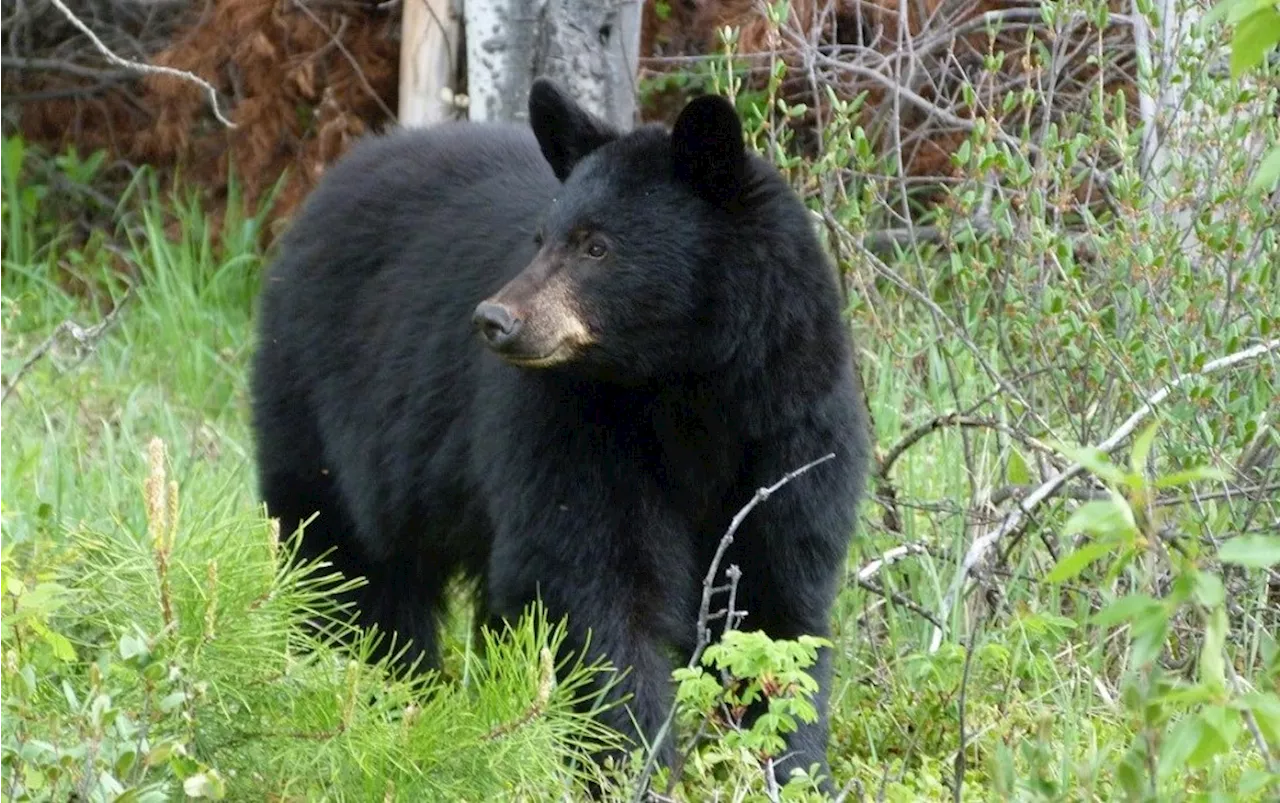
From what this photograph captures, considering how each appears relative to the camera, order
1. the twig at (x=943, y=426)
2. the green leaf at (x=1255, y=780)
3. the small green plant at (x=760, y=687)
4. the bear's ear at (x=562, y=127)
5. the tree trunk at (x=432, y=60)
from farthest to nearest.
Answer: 1. the tree trunk at (x=432, y=60)
2. the twig at (x=943, y=426)
3. the bear's ear at (x=562, y=127)
4. the small green plant at (x=760, y=687)
5. the green leaf at (x=1255, y=780)

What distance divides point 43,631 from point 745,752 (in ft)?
3.85

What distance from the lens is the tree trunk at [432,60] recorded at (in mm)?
6699

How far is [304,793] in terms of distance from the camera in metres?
3.00

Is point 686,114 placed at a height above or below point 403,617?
above

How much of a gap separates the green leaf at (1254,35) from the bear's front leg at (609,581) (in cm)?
202

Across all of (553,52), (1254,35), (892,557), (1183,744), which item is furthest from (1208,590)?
(553,52)

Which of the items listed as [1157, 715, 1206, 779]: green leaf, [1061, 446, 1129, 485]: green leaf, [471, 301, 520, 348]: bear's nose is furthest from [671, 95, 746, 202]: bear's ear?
[1157, 715, 1206, 779]: green leaf

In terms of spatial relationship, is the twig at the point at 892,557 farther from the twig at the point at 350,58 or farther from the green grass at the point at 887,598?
the twig at the point at 350,58

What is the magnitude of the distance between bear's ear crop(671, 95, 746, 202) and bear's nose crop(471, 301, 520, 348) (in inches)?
20.4

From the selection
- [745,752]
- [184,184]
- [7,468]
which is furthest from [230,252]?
[745,752]

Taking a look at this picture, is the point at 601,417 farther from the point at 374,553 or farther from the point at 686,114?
the point at 374,553

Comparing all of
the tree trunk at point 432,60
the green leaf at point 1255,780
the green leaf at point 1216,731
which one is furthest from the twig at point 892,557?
the tree trunk at point 432,60

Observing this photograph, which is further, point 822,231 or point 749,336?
point 822,231

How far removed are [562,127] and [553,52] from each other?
1.76m
